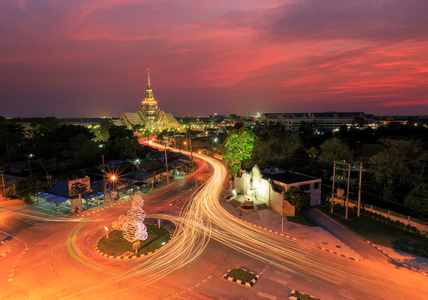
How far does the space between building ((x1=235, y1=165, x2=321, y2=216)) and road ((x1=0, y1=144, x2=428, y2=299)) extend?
5429 mm

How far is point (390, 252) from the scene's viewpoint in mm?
19375

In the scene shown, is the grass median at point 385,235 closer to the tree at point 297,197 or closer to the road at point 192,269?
the road at point 192,269

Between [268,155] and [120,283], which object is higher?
[268,155]

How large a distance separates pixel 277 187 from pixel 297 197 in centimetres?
319

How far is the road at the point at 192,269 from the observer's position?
15094 mm

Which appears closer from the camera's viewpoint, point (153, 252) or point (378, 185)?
point (153, 252)

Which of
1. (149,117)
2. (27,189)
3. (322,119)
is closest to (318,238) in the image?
(27,189)

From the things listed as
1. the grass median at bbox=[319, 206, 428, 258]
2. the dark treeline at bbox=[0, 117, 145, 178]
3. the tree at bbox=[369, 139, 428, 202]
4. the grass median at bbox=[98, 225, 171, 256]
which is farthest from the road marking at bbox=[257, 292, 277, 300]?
the dark treeline at bbox=[0, 117, 145, 178]

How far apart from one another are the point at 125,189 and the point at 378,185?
34.4m

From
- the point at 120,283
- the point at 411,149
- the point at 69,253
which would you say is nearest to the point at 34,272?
the point at 69,253

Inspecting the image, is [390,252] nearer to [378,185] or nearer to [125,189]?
[378,185]

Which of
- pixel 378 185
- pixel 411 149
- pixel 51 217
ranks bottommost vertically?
pixel 51 217

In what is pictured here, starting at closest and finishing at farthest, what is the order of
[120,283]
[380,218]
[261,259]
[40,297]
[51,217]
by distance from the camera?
[40,297]
[120,283]
[261,259]
[380,218]
[51,217]

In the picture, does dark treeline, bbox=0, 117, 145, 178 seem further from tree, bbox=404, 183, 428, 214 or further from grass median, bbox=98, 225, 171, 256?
tree, bbox=404, 183, 428, 214
